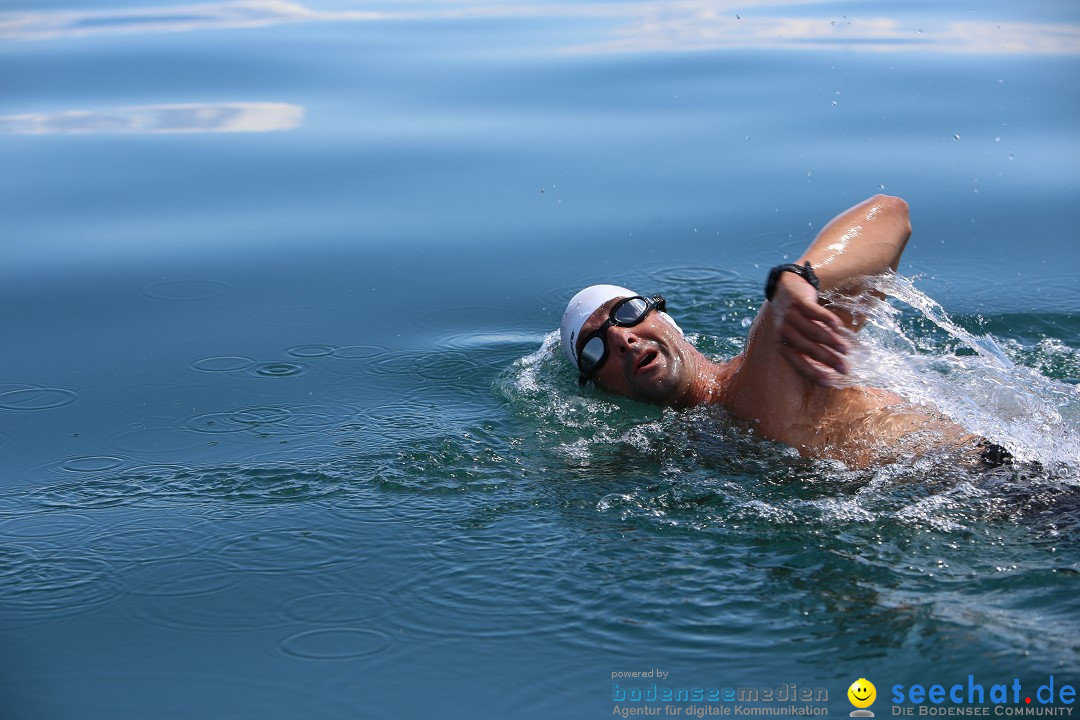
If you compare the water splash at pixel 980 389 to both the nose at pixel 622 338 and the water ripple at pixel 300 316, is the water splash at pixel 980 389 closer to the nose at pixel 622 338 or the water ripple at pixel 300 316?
the nose at pixel 622 338

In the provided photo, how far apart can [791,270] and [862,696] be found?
1.80 metres

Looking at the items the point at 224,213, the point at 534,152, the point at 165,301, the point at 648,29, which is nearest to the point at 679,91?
the point at 534,152

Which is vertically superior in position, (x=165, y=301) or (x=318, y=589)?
(x=165, y=301)

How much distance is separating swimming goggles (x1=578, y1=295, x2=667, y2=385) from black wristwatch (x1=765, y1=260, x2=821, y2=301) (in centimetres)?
136

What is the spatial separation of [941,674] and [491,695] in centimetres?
123

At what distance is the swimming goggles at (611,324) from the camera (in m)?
6.10

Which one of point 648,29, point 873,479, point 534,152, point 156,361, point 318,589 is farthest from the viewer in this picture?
point 648,29

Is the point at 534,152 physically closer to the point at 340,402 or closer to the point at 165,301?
the point at 165,301

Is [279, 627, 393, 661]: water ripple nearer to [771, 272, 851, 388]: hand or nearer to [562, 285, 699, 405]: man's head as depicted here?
[771, 272, 851, 388]: hand

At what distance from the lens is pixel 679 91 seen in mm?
11234

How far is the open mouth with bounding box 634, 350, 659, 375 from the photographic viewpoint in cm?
594

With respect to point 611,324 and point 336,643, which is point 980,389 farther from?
point 336,643

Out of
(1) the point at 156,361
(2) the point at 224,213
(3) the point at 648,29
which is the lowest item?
(1) the point at 156,361

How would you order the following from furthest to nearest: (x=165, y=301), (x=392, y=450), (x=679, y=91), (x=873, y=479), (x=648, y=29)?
(x=648, y=29) → (x=679, y=91) → (x=165, y=301) → (x=392, y=450) → (x=873, y=479)
